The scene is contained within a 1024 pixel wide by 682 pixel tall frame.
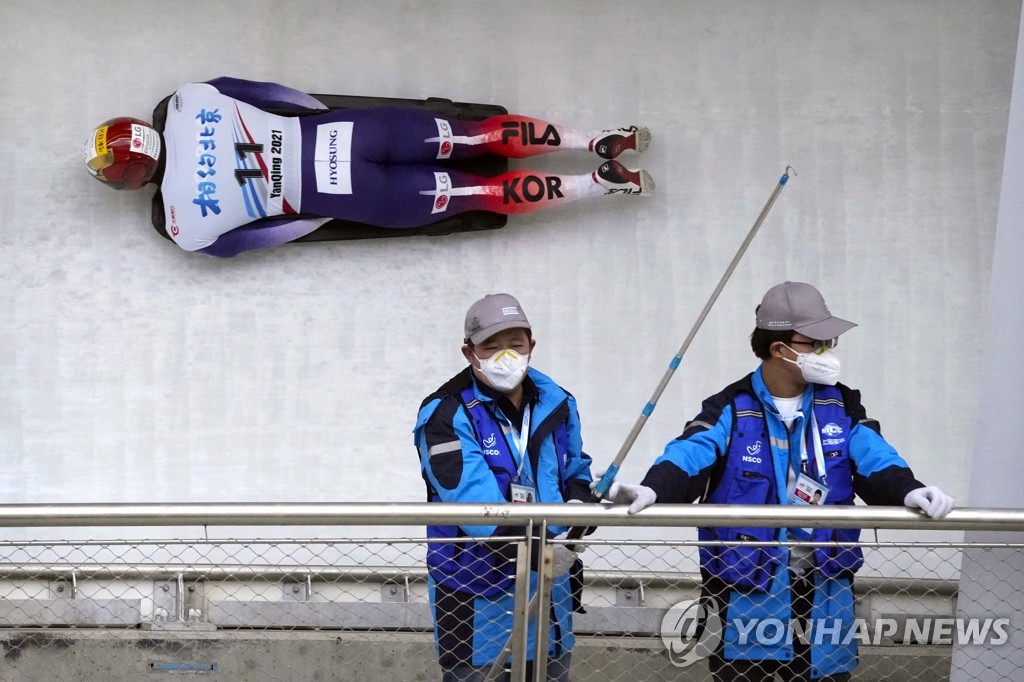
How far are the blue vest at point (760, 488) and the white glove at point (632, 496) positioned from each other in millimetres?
286

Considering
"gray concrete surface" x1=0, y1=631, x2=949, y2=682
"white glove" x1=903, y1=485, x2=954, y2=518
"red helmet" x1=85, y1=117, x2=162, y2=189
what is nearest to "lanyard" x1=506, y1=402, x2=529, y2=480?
A: "white glove" x1=903, y1=485, x2=954, y2=518

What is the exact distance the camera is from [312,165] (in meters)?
5.17

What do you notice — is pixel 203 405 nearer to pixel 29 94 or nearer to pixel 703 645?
pixel 29 94

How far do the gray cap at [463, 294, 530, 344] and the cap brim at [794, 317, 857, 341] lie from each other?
2.06 feet

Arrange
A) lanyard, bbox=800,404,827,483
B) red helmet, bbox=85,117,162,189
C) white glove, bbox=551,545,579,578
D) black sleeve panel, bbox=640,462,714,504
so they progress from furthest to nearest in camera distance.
Result: 1. red helmet, bbox=85,117,162,189
2. lanyard, bbox=800,404,827,483
3. black sleeve panel, bbox=640,462,714,504
4. white glove, bbox=551,545,579,578

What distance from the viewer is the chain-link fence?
238 centimetres

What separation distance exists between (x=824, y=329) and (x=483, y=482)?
2.71 ft

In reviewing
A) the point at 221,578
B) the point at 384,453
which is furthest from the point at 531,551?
the point at 384,453

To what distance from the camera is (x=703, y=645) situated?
2.72 m

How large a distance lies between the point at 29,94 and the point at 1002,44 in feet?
13.8

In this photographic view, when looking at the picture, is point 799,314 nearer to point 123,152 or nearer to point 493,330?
point 493,330

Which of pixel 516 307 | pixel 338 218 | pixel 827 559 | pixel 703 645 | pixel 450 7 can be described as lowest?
pixel 703 645

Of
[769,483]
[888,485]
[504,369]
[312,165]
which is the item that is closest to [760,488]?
[769,483]

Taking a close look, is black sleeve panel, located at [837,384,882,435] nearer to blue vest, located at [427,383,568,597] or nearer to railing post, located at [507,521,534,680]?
blue vest, located at [427,383,568,597]
